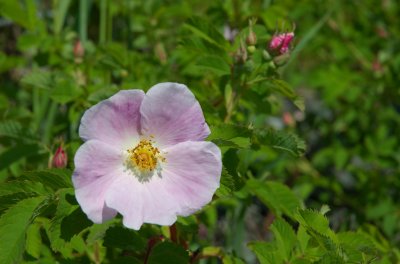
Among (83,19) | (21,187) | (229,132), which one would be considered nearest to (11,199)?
(21,187)

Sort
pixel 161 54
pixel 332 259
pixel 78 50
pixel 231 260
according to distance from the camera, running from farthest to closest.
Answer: pixel 161 54, pixel 78 50, pixel 231 260, pixel 332 259

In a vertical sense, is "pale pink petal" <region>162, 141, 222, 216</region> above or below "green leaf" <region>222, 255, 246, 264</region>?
above

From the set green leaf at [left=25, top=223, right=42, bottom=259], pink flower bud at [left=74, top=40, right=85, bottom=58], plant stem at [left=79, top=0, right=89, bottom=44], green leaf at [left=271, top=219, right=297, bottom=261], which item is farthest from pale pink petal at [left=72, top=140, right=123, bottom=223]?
plant stem at [left=79, top=0, right=89, bottom=44]

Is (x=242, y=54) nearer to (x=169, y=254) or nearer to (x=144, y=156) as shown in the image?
(x=144, y=156)

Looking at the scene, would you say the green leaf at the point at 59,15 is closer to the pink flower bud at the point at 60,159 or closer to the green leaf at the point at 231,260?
the pink flower bud at the point at 60,159

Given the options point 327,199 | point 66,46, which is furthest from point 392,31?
point 66,46

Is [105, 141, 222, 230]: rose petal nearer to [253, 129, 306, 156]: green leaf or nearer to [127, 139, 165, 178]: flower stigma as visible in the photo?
[127, 139, 165, 178]: flower stigma
